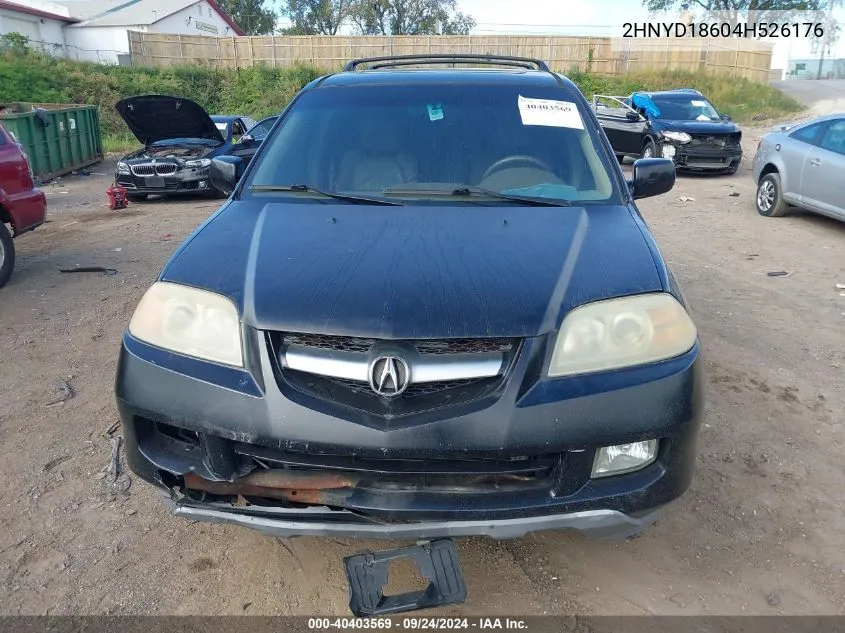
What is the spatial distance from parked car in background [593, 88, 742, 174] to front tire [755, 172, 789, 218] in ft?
12.1

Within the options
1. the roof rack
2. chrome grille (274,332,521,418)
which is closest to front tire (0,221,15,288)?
the roof rack

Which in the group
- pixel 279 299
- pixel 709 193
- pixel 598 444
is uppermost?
pixel 279 299

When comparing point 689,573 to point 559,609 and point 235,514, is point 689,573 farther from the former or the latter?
point 235,514

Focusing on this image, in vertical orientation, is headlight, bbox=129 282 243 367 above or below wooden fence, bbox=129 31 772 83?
below

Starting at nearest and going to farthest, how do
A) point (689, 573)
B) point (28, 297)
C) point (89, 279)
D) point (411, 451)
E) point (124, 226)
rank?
point (411, 451) < point (689, 573) < point (28, 297) < point (89, 279) < point (124, 226)

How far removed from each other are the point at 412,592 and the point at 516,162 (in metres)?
1.93

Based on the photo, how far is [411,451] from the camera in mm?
1923

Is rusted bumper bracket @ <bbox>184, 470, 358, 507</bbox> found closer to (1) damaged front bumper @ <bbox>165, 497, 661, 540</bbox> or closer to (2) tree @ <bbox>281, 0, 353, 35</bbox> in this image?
(1) damaged front bumper @ <bbox>165, 497, 661, 540</bbox>

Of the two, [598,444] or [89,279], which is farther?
[89,279]

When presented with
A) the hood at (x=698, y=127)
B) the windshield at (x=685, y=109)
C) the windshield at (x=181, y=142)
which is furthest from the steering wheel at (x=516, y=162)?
the windshield at (x=685, y=109)

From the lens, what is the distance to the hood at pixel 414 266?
2027 millimetres

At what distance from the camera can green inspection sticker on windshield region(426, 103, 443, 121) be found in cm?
326

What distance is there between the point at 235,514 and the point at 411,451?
0.62 metres

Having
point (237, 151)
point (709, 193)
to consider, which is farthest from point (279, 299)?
point (709, 193)
